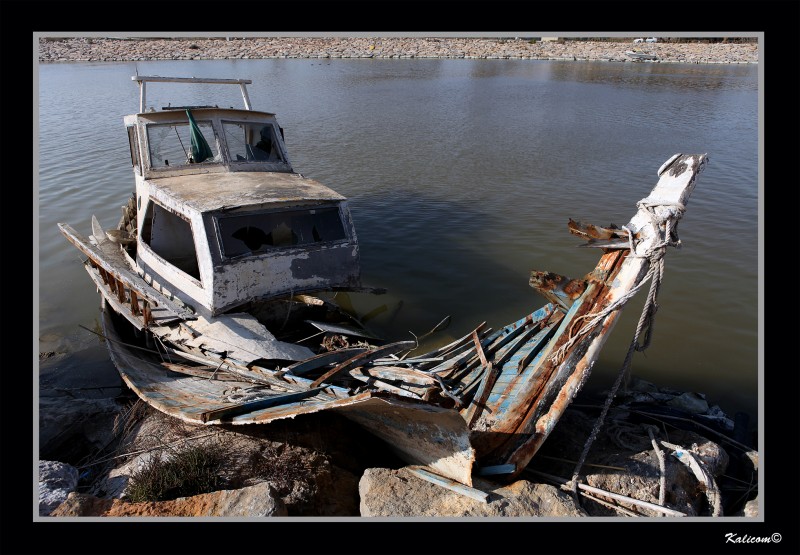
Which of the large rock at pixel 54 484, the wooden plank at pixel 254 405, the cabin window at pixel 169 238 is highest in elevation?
the cabin window at pixel 169 238

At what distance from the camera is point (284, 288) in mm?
6387

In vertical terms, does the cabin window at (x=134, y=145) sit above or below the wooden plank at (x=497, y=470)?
above

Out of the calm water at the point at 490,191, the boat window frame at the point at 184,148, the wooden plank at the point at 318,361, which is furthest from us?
the calm water at the point at 490,191

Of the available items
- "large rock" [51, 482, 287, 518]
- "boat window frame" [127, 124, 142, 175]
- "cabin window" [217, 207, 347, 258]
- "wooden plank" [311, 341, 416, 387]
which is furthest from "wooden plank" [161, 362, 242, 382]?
"boat window frame" [127, 124, 142, 175]

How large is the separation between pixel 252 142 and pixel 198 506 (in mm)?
5747

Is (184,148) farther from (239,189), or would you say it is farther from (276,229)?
(276,229)

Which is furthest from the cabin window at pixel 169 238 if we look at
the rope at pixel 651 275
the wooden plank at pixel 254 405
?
the rope at pixel 651 275

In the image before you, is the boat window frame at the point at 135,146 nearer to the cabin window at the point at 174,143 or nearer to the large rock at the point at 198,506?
the cabin window at the point at 174,143

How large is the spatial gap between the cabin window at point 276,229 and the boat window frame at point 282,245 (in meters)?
0.01

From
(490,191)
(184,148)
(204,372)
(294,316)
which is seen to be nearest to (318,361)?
(204,372)

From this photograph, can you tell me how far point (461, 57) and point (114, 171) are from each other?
38124 mm

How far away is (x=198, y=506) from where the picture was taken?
411 centimetres

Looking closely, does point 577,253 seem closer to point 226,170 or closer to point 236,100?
point 226,170

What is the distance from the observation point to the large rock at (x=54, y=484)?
451 cm
